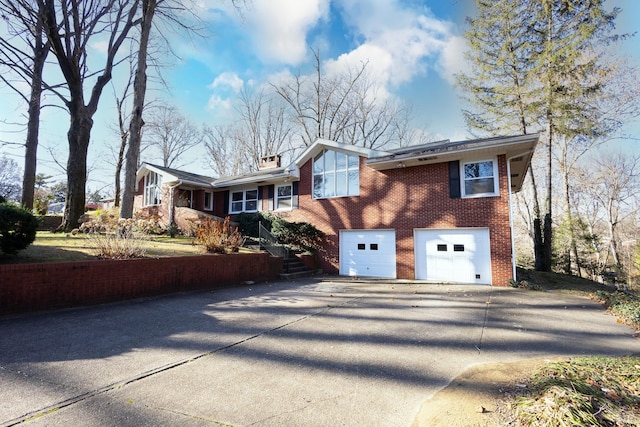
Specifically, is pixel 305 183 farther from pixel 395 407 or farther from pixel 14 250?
pixel 395 407

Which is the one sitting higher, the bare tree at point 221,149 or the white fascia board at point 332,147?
the bare tree at point 221,149

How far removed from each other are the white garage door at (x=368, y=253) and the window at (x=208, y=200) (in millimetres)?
9471

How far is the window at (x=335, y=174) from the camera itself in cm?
1325

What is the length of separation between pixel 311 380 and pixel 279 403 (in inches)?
21.8

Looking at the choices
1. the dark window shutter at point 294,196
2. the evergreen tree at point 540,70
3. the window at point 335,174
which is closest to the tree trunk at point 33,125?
the dark window shutter at point 294,196

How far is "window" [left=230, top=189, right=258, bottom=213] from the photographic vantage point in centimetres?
1662

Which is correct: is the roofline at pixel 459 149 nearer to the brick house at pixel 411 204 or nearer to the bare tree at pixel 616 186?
the brick house at pixel 411 204

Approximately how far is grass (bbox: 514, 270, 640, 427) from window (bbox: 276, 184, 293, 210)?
12916 mm

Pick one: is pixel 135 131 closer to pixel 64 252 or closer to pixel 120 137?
pixel 64 252

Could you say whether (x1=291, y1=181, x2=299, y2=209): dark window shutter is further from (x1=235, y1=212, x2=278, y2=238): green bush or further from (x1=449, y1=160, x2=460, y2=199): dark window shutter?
(x1=449, y1=160, x2=460, y2=199): dark window shutter

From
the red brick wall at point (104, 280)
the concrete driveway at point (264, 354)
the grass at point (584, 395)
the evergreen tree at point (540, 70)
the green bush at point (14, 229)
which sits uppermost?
the evergreen tree at point (540, 70)

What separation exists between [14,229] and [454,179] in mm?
12035

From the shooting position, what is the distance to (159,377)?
3.14m

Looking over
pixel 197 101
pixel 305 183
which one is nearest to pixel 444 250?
pixel 305 183
